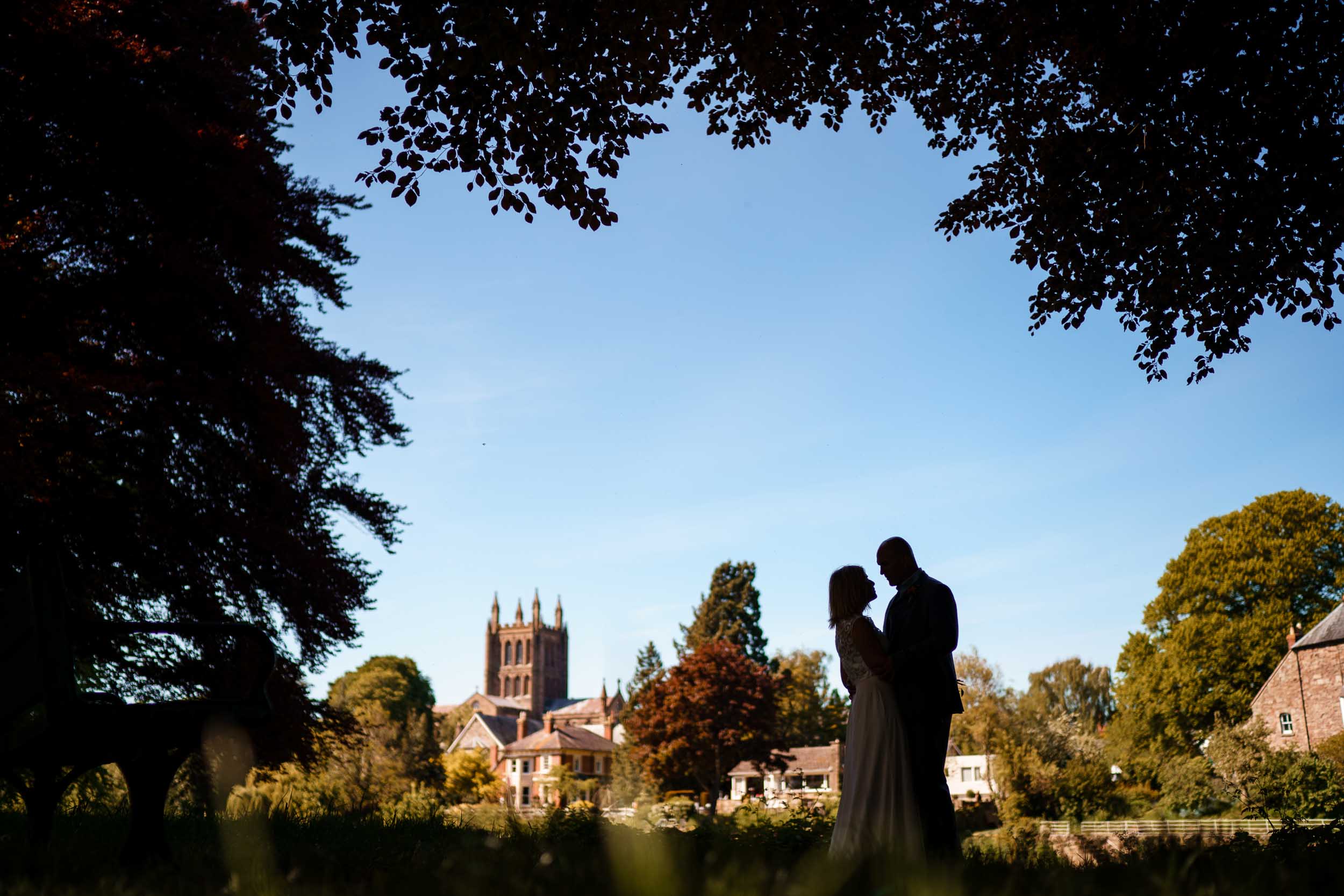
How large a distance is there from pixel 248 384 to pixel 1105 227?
29.3ft

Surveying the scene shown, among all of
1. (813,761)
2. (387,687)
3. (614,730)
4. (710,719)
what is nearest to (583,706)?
(614,730)

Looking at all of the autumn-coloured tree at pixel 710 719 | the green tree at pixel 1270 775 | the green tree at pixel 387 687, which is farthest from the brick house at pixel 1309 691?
the green tree at pixel 387 687

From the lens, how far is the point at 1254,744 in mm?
29031

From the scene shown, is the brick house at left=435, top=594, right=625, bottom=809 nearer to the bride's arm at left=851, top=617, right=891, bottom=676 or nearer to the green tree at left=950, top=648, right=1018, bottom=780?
the green tree at left=950, top=648, right=1018, bottom=780

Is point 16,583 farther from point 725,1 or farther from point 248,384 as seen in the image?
point 248,384

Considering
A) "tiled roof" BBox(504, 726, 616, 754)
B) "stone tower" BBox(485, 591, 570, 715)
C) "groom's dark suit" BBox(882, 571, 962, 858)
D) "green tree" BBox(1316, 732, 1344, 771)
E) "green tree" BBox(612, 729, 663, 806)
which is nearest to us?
"groom's dark suit" BBox(882, 571, 962, 858)

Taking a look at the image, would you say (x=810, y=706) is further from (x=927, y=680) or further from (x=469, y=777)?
(x=927, y=680)

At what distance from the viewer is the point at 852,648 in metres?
5.32

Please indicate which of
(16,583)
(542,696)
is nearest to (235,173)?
(16,583)

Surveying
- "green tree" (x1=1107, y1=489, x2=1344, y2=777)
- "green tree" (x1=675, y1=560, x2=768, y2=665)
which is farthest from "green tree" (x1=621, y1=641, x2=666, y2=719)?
"green tree" (x1=1107, y1=489, x2=1344, y2=777)

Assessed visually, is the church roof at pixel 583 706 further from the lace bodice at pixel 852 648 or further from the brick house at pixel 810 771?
the lace bodice at pixel 852 648

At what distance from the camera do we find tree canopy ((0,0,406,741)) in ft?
31.4

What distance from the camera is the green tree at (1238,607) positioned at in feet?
123

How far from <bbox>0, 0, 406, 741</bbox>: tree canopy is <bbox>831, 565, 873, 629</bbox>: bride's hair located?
277 inches
